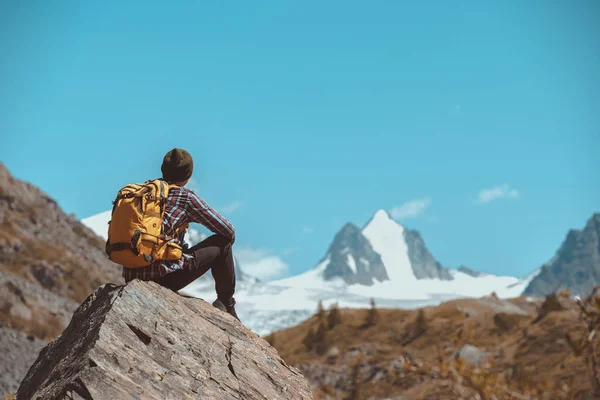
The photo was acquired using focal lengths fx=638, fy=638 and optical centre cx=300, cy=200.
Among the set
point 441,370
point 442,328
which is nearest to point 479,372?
point 441,370

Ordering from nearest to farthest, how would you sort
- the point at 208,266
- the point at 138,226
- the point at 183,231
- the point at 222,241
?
the point at 138,226, the point at 183,231, the point at 208,266, the point at 222,241

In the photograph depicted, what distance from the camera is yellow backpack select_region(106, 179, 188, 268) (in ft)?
30.2

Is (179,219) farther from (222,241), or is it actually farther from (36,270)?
(36,270)

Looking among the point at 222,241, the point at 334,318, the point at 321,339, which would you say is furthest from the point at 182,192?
the point at 334,318

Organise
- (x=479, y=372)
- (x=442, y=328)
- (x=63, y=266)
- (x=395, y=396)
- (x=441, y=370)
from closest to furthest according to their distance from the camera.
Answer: (x=441, y=370), (x=479, y=372), (x=395, y=396), (x=63, y=266), (x=442, y=328)

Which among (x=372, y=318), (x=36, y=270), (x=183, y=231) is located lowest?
(x=183, y=231)

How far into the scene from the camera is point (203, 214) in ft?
32.8

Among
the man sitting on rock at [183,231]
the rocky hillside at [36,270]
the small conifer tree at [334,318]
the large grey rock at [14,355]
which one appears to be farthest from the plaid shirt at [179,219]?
the small conifer tree at [334,318]

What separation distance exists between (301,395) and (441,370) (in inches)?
152

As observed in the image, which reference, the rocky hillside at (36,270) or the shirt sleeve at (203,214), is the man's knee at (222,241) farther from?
the rocky hillside at (36,270)

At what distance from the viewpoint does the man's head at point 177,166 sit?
33.0 ft

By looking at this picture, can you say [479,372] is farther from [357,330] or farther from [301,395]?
[357,330]

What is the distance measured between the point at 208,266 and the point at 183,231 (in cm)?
70

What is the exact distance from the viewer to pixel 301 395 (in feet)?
33.0
